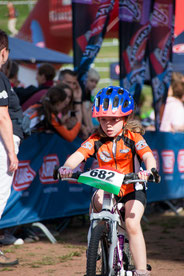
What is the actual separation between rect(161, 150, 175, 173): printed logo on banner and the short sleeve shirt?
12.7 ft

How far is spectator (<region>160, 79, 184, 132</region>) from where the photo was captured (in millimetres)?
9078

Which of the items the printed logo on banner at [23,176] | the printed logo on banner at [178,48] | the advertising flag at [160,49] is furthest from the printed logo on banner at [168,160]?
the printed logo on banner at [23,176]

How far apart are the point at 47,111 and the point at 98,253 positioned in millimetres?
3233

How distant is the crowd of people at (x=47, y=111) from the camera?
497 centimetres

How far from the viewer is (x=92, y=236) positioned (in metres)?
3.86

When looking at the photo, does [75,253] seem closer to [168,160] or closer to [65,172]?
[65,172]

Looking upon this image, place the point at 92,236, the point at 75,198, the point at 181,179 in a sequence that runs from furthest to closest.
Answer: the point at 181,179 → the point at 75,198 → the point at 92,236

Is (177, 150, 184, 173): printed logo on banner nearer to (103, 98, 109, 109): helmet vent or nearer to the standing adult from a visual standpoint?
the standing adult

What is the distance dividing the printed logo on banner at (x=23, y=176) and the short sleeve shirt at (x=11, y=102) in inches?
58.0

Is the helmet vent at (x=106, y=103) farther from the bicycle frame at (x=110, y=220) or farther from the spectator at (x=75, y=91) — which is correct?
the spectator at (x=75, y=91)

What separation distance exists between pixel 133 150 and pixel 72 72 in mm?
3441

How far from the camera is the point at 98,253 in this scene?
406 cm

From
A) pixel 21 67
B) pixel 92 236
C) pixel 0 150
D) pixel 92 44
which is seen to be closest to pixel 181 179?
pixel 92 44

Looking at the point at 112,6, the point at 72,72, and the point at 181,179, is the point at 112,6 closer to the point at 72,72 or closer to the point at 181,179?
the point at 72,72
